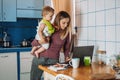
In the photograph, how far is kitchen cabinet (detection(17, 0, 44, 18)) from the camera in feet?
13.3

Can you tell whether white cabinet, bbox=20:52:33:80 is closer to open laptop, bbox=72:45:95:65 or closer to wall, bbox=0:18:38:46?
wall, bbox=0:18:38:46

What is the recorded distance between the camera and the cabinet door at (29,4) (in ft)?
13.3

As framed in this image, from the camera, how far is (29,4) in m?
4.13

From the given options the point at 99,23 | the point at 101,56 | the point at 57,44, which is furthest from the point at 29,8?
the point at 101,56

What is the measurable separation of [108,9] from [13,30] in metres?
2.52

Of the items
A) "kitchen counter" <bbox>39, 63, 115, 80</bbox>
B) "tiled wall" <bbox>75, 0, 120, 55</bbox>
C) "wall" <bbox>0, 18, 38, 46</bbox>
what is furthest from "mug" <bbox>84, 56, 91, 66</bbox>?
"wall" <bbox>0, 18, 38, 46</bbox>

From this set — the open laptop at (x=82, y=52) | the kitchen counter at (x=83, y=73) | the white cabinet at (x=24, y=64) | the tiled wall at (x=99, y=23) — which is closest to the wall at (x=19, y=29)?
the white cabinet at (x=24, y=64)

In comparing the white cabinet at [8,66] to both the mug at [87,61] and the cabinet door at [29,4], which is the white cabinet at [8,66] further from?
the mug at [87,61]

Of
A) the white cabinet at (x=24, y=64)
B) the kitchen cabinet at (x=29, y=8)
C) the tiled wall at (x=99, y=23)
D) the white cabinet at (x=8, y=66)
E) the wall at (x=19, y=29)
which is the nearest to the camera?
the tiled wall at (x=99, y=23)

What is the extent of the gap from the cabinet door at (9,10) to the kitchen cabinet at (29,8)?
0.10 meters

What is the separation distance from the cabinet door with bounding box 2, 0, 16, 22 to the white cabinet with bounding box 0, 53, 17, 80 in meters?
0.66

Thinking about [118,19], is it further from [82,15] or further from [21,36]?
[21,36]

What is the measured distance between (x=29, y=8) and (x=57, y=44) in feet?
6.40

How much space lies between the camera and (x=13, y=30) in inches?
169
